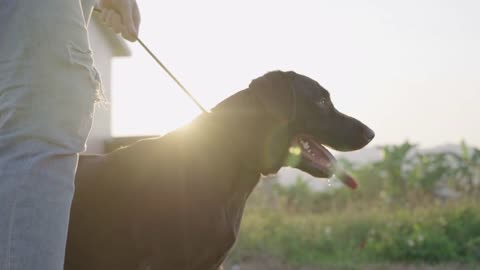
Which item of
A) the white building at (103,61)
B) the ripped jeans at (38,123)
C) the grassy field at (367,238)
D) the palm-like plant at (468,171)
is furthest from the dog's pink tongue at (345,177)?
the palm-like plant at (468,171)

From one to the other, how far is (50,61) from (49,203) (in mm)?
382

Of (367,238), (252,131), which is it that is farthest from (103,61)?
(252,131)

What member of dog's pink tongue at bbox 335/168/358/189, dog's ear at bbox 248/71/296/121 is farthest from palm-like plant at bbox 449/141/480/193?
dog's ear at bbox 248/71/296/121

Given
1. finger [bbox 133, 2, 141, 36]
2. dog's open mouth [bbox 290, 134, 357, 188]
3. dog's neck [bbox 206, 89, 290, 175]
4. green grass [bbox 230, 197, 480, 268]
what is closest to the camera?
finger [bbox 133, 2, 141, 36]

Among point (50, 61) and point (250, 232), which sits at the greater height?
point (50, 61)

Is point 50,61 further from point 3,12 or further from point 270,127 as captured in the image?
point 270,127

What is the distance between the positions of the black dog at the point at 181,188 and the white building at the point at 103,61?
3169 millimetres

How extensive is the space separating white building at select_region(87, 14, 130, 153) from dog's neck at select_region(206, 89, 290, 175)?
123 inches

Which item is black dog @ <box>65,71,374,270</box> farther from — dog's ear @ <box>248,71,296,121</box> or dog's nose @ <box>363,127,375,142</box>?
dog's nose @ <box>363,127,375,142</box>

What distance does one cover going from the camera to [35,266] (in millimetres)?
1709

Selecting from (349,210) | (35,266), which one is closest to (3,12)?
(35,266)

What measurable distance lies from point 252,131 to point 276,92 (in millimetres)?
265

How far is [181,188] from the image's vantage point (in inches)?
114

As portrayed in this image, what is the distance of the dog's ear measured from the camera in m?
3.30
